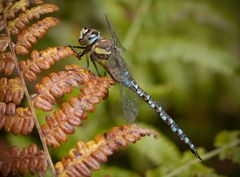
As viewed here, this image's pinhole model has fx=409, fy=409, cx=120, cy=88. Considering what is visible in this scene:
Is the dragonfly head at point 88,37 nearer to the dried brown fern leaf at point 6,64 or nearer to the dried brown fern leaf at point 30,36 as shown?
the dried brown fern leaf at point 30,36

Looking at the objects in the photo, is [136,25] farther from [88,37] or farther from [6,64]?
[6,64]

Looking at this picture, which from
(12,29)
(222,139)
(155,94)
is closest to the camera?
(12,29)

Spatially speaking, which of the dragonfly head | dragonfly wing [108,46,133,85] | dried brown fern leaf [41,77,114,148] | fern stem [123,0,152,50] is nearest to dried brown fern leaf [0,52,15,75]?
dried brown fern leaf [41,77,114,148]

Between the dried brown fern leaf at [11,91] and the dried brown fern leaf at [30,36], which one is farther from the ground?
the dried brown fern leaf at [30,36]

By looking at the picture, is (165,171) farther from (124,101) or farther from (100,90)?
(100,90)

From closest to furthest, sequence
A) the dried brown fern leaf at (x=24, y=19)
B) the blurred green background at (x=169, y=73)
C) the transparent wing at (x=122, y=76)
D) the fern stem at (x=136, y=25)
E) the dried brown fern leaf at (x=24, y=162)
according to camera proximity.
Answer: the dried brown fern leaf at (x=24, y=162) < the dried brown fern leaf at (x=24, y=19) < the transparent wing at (x=122, y=76) < the blurred green background at (x=169, y=73) < the fern stem at (x=136, y=25)

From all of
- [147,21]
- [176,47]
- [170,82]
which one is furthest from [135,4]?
[170,82]

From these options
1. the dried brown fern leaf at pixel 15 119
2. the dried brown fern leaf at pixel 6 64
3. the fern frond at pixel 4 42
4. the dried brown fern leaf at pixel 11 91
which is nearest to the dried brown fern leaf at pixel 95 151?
the dried brown fern leaf at pixel 15 119
